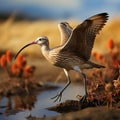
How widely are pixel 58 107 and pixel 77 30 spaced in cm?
128

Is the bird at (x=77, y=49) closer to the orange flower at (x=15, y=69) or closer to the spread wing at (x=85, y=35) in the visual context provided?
the spread wing at (x=85, y=35)

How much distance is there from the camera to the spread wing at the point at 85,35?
8.55 m

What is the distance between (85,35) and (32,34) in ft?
37.8

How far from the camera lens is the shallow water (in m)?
9.26

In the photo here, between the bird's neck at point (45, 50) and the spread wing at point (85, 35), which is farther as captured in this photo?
the bird's neck at point (45, 50)

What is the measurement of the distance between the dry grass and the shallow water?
5727 millimetres

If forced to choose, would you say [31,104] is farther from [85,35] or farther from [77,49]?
[85,35]

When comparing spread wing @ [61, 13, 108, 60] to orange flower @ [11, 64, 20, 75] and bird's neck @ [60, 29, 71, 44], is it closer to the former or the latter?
bird's neck @ [60, 29, 71, 44]

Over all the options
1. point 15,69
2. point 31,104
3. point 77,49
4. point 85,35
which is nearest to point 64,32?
point 77,49

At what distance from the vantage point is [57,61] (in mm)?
9039

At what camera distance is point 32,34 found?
20.3 meters

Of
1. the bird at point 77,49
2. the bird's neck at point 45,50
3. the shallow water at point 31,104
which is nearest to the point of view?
the bird at point 77,49

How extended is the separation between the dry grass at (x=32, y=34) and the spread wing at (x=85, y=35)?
8.41 metres

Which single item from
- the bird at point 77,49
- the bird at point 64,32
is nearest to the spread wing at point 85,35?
the bird at point 77,49
